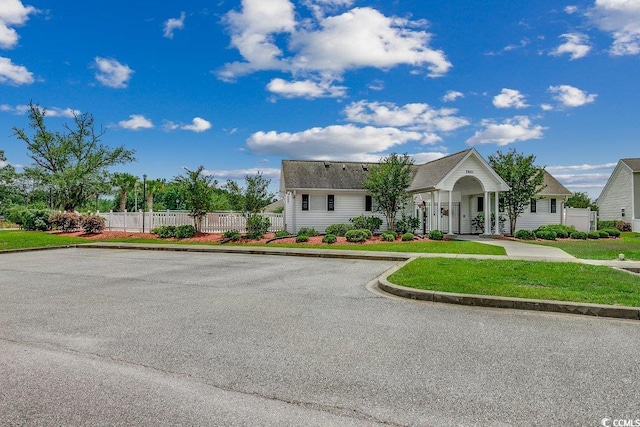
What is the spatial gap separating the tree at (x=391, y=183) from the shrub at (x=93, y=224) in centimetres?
1712

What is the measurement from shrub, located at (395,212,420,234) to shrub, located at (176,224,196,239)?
12038 millimetres

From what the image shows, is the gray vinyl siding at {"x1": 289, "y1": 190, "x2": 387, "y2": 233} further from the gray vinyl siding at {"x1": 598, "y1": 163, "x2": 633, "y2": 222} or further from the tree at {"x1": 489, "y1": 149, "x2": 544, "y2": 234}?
the gray vinyl siding at {"x1": 598, "y1": 163, "x2": 633, "y2": 222}

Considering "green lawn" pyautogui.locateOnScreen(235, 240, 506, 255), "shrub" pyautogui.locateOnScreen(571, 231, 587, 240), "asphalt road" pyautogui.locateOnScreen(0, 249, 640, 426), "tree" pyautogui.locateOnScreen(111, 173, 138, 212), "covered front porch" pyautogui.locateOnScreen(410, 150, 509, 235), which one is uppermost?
"tree" pyautogui.locateOnScreen(111, 173, 138, 212)

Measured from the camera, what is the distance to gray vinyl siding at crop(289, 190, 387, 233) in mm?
26078

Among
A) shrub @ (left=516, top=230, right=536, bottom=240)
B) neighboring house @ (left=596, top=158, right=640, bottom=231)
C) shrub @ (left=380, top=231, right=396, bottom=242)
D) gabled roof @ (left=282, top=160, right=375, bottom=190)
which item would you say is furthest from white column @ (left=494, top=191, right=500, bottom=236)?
neighboring house @ (left=596, top=158, right=640, bottom=231)

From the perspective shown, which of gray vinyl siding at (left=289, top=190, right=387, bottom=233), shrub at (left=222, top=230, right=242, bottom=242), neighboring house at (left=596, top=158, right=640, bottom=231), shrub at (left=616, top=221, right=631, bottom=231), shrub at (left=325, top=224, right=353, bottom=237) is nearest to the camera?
shrub at (left=222, top=230, right=242, bottom=242)

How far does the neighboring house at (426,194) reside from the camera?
24.4 m

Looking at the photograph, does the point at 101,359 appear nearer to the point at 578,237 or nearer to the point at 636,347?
the point at 636,347

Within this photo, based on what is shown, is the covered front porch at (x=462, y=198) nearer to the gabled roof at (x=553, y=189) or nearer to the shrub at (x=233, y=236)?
the gabled roof at (x=553, y=189)

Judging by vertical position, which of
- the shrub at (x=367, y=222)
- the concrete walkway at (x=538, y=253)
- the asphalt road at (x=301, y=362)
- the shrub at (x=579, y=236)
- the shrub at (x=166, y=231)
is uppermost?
the shrub at (x=367, y=222)

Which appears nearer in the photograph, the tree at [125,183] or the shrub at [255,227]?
the shrub at [255,227]

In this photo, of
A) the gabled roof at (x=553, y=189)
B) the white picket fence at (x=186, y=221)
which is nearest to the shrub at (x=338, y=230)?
the white picket fence at (x=186, y=221)

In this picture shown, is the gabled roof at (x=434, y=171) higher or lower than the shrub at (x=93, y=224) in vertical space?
Result: higher

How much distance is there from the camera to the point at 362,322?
6.17 m
